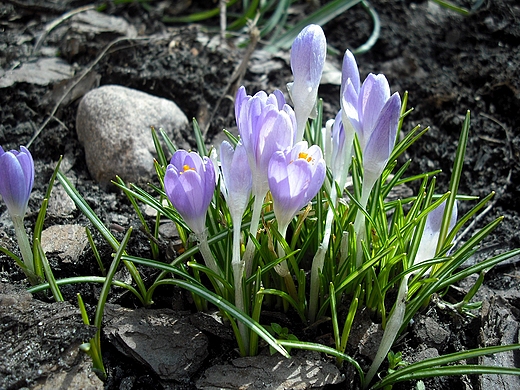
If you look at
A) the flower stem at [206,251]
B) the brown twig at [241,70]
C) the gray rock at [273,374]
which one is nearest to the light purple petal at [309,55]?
the flower stem at [206,251]

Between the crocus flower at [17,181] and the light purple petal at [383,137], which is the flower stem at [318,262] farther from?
the crocus flower at [17,181]

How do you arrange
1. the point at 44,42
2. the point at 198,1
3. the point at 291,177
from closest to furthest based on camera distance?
1. the point at 291,177
2. the point at 44,42
3. the point at 198,1

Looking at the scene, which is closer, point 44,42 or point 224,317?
point 224,317

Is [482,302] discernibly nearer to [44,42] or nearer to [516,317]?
[516,317]

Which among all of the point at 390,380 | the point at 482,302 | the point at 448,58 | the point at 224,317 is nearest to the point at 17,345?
the point at 224,317

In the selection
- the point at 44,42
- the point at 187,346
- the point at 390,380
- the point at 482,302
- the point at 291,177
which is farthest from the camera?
the point at 44,42
